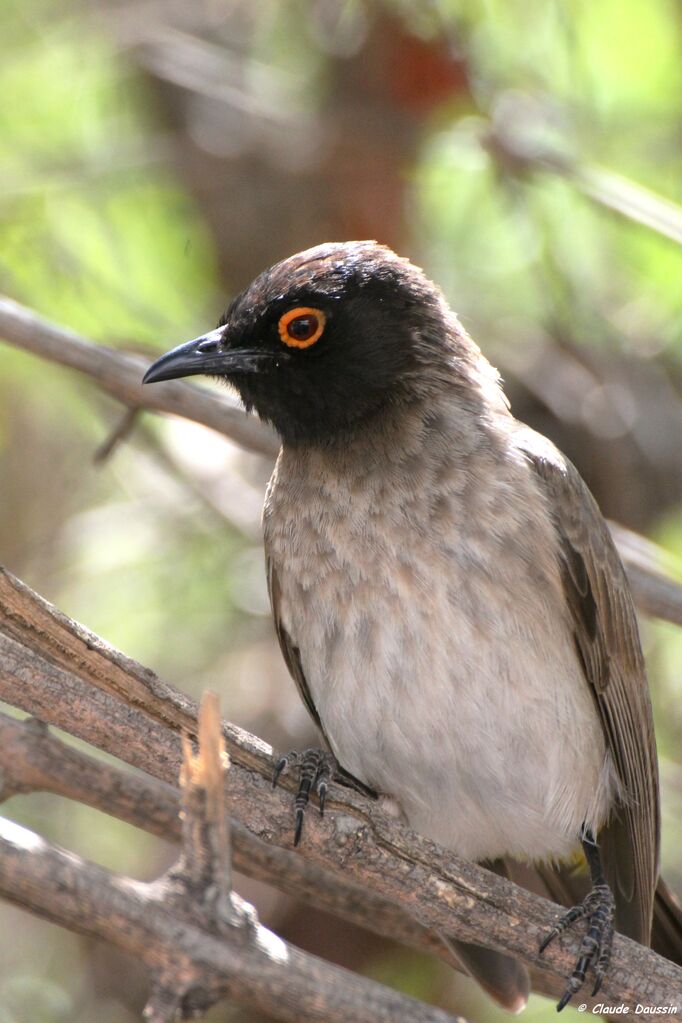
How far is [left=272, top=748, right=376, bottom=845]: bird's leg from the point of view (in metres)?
2.93

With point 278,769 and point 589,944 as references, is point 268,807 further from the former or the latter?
point 589,944

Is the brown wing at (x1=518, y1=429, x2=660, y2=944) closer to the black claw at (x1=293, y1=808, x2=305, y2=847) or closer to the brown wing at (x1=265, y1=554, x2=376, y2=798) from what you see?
the brown wing at (x1=265, y1=554, x2=376, y2=798)

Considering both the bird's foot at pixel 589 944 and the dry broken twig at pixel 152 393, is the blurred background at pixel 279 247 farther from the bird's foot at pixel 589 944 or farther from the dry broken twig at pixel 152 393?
the bird's foot at pixel 589 944

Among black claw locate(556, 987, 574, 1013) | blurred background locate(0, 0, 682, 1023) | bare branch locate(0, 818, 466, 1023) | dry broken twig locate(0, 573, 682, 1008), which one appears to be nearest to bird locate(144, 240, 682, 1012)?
black claw locate(556, 987, 574, 1013)

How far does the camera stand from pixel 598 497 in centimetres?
552

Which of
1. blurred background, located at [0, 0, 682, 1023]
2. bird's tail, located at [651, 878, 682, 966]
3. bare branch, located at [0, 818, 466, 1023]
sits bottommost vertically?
bare branch, located at [0, 818, 466, 1023]

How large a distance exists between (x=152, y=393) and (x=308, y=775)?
1276 millimetres

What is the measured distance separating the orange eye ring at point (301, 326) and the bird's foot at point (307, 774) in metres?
1.19

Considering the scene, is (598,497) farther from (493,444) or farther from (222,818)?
(222,818)

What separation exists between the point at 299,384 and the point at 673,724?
2295mm

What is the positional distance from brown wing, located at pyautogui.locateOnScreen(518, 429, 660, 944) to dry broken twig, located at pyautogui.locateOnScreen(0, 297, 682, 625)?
120mm

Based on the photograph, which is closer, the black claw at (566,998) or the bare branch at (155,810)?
the bare branch at (155,810)

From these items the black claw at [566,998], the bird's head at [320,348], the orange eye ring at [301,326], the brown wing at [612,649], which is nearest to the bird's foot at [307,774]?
the black claw at [566,998]

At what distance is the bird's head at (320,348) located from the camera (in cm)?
379
